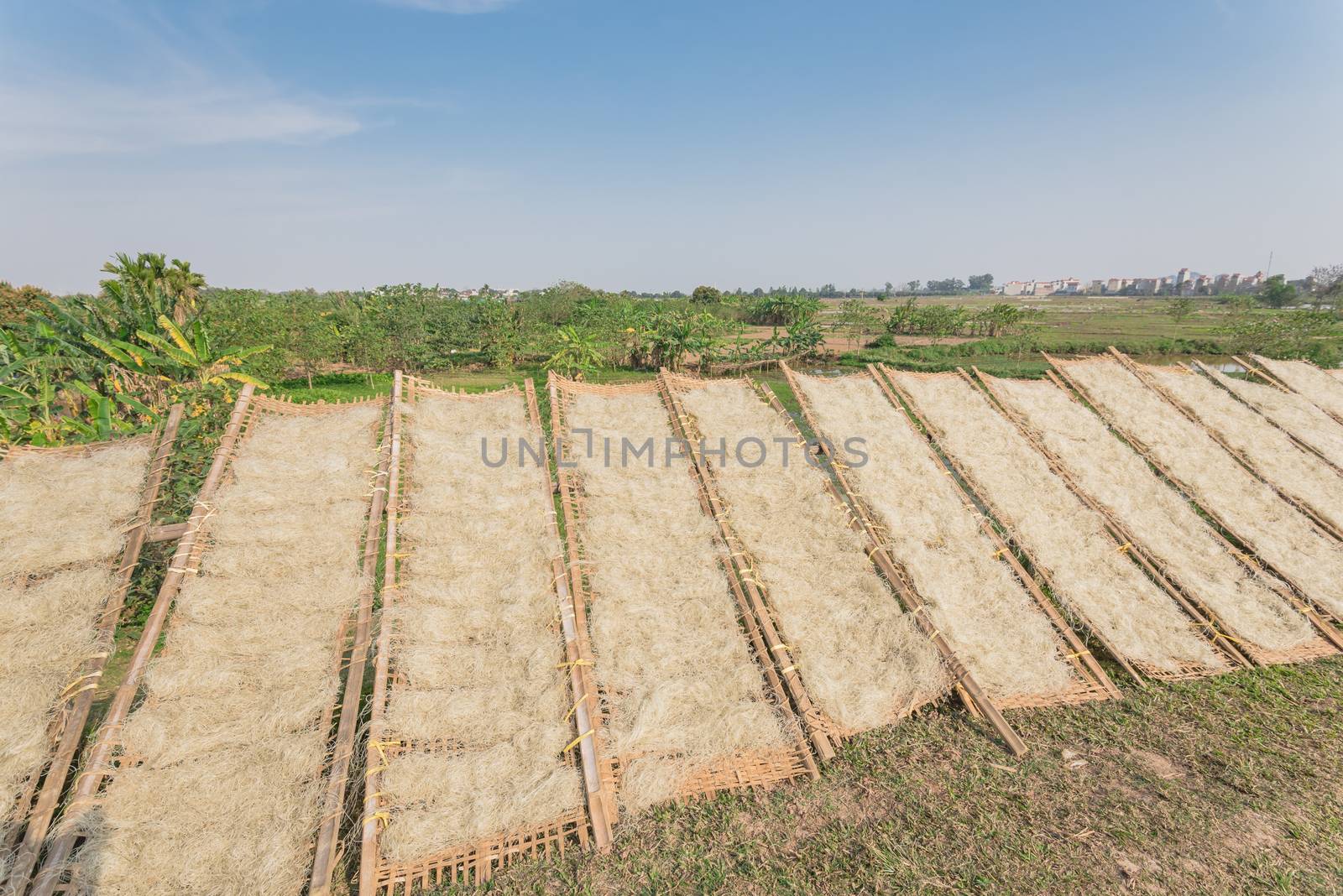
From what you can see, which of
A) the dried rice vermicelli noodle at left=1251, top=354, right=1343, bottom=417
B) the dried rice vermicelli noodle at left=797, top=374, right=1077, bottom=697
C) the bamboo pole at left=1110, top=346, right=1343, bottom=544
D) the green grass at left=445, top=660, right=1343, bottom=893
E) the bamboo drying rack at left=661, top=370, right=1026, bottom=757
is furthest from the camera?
the dried rice vermicelli noodle at left=1251, top=354, right=1343, bottom=417

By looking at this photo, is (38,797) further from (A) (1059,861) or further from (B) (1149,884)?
(B) (1149,884)

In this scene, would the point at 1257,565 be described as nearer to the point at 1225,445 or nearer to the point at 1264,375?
the point at 1225,445

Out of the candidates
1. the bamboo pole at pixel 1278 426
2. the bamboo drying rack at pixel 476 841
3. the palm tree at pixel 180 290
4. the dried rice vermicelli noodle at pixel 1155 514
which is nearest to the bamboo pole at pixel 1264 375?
the bamboo pole at pixel 1278 426

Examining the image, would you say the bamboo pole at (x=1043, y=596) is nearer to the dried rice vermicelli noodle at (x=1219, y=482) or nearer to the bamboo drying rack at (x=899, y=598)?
the bamboo drying rack at (x=899, y=598)

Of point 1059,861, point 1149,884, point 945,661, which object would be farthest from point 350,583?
point 1149,884

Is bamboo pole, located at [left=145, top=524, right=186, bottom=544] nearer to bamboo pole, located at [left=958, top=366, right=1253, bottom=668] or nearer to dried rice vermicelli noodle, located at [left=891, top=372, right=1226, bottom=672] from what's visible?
dried rice vermicelli noodle, located at [left=891, top=372, right=1226, bottom=672]

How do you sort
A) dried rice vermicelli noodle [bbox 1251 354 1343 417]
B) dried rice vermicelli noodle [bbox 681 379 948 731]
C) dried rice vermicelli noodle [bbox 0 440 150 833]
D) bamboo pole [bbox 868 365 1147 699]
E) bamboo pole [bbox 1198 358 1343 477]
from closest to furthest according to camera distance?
1. dried rice vermicelli noodle [bbox 0 440 150 833]
2. dried rice vermicelli noodle [bbox 681 379 948 731]
3. bamboo pole [bbox 868 365 1147 699]
4. bamboo pole [bbox 1198 358 1343 477]
5. dried rice vermicelli noodle [bbox 1251 354 1343 417]

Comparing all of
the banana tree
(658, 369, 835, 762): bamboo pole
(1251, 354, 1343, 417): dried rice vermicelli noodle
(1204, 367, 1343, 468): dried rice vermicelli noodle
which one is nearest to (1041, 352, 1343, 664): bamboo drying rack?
(1204, 367, 1343, 468): dried rice vermicelli noodle

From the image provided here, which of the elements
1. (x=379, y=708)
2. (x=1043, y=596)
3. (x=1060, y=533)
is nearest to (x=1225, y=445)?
(x=1060, y=533)
